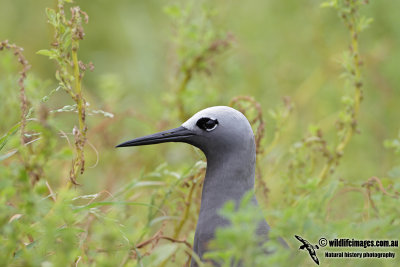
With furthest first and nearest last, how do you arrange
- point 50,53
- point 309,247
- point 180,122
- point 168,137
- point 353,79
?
point 180,122, point 353,79, point 168,137, point 50,53, point 309,247

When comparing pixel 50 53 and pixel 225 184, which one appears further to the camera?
pixel 225 184

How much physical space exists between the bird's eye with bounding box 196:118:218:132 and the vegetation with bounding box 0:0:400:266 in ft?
0.71

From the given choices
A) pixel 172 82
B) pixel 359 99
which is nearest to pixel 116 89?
pixel 172 82

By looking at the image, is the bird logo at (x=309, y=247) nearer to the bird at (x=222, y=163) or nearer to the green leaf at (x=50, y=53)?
the bird at (x=222, y=163)

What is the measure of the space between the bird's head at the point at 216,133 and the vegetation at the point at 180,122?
0.16 meters

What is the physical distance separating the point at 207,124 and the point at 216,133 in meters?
0.07

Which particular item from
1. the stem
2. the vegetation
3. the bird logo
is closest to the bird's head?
the vegetation

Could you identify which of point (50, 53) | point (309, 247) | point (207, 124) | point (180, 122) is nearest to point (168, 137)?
point (207, 124)

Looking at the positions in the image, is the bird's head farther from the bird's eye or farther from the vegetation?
the vegetation

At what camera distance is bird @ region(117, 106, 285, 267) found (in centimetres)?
256

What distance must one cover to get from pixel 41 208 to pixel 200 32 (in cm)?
236

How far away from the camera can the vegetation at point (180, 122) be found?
198 centimetres

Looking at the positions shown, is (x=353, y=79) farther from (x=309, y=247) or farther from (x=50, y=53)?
(x=50, y=53)

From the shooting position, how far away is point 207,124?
2.70 m
